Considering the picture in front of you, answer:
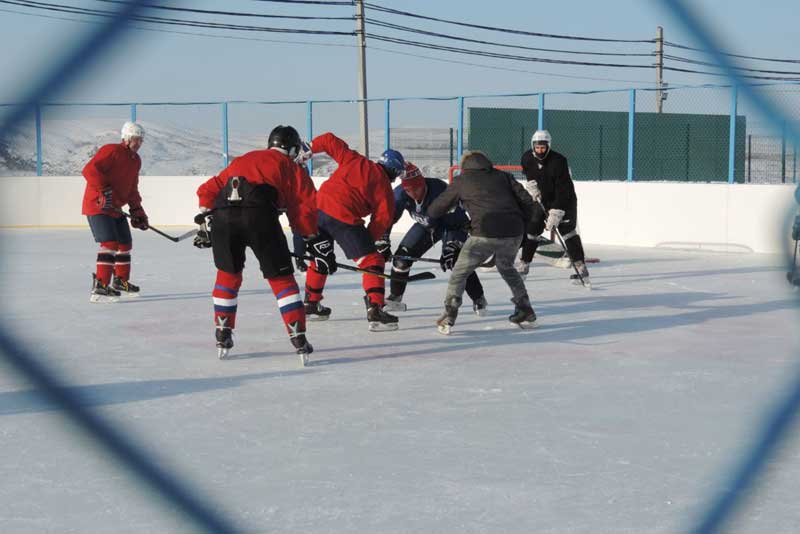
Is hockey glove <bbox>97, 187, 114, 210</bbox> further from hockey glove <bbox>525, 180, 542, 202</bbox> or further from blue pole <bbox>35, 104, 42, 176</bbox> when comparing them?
blue pole <bbox>35, 104, 42, 176</bbox>

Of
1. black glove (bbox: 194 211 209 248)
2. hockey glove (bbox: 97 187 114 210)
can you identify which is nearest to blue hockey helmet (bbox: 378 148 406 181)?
black glove (bbox: 194 211 209 248)

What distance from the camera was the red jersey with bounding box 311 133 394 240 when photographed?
6148 mm

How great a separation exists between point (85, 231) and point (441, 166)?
662cm

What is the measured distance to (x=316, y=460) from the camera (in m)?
3.31

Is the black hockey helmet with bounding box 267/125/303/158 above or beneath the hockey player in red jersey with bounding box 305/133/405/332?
above

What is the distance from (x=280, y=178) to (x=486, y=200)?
143cm

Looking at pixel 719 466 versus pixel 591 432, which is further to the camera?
pixel 591 432

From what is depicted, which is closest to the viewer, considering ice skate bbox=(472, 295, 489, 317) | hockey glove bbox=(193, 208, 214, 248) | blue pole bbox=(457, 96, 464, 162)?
hockey glove bbox=(193, 208, 214, 248)

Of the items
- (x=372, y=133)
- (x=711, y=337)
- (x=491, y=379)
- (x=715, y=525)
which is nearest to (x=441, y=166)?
(x=372, y=133)

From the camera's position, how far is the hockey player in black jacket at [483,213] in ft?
18.9

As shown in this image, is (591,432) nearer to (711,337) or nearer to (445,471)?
(445,471)

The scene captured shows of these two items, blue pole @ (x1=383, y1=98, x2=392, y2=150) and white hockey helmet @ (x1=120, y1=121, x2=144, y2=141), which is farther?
blue pole @ (x1=383, y1=98, x2=392, y2=150)

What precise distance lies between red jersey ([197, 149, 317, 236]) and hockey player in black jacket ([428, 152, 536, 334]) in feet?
3.51

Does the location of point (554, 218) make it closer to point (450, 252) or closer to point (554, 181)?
point (554, 181)
